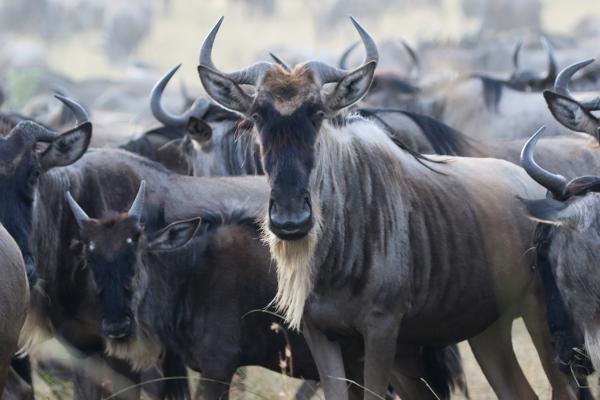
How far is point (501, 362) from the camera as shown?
6441mm

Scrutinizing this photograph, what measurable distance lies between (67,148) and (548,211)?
8.45 ft

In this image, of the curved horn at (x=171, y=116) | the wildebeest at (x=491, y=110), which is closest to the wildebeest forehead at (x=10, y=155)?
the curved horn at (x=171, y=116)

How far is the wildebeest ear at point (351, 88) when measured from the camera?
562cm

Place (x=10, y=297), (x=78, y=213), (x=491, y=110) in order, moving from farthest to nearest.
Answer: (x=491, y=110)
(x=78, y=213)
(x=10, y=297)

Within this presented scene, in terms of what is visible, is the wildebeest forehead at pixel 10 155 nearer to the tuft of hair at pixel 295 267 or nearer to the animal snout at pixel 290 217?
the tuft of hair at pixel 295 267

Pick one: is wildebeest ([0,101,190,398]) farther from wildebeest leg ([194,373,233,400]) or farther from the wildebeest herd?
wildebeest leg ([194,373,233,400])

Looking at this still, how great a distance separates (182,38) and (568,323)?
133 feet

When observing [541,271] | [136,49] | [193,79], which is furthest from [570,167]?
[136,49]

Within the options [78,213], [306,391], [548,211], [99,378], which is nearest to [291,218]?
[548,211]

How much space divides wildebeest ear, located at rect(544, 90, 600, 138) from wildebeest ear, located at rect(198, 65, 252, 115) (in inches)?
61.4

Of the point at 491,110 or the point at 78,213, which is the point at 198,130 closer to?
the point at 78,213

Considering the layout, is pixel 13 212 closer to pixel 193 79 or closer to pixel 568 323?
pixel 568 323

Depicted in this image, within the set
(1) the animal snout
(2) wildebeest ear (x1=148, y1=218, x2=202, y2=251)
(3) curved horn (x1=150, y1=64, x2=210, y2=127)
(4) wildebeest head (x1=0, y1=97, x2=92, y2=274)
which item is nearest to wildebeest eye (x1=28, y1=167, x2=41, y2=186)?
(4) wildebeest head (x1=0, y1=97, x2=92, y2=274)

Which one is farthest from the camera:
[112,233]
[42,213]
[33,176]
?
[42,213]
